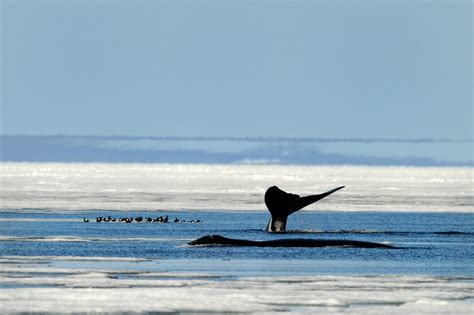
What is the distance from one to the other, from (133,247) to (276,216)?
8.19 meters

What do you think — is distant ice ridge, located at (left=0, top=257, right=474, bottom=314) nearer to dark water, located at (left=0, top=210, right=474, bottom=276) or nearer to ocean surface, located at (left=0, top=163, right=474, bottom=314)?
ocean surface, located at (left=0, top=163, right=474, bottom=314)

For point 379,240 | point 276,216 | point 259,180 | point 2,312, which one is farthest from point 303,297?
point 259,180

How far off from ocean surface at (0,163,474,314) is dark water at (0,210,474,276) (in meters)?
0.05

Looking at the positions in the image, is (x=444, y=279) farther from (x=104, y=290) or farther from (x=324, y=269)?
(x=104, y=290)

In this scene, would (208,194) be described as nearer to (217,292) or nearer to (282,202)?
(282,202)

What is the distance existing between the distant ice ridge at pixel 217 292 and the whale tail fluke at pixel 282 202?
14.2m

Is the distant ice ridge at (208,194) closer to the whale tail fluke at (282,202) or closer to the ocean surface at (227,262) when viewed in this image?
the ocean surface at (227,262)

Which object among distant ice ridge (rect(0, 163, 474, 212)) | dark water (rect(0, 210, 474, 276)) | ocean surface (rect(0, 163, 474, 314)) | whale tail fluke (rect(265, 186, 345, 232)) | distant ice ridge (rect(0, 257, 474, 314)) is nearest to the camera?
distant ice ridge (rect(0, 257, 474, 314))

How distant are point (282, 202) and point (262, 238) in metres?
2.61

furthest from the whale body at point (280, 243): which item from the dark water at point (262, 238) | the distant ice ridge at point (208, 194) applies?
the distant ice ridge at point (208, 194)

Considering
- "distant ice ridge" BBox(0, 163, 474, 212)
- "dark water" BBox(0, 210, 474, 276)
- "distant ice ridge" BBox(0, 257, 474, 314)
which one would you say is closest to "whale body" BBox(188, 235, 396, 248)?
"dark water" BBox(0, 210, 474, 276)

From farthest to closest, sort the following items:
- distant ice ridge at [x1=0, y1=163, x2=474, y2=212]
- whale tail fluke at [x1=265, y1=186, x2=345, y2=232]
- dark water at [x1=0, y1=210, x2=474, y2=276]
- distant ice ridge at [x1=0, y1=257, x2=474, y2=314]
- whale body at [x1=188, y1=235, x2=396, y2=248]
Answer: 1. distant ice ridge at [x1=0, y1=163, x2=474, y2=212]
2. whale tail fluke at [x1=265, y1=186, x2=345, y2=232]
3. whale body at [x1=188, y1=235, x2=396, y2=248]
4. dark water at [x1=0, y1=210, x2=474, y2=276]
5. distant ice ridge at [x1=0, y1=257, x2=474, y2=314]

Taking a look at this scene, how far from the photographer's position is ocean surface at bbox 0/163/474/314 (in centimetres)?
2973

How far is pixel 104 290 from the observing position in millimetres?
31531
